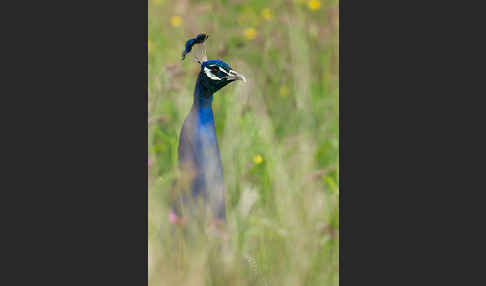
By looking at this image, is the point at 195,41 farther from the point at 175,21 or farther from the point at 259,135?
the point at 259,135

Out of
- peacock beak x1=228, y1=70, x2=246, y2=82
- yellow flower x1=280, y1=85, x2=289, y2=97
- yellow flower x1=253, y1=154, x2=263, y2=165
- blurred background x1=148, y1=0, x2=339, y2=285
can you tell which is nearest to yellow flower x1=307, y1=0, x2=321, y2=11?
blurred background x1=148, y1=0, x2=339, y2=285

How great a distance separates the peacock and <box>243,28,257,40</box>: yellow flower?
1.08ft

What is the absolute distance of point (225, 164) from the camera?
291 inches

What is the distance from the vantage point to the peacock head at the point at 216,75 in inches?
291

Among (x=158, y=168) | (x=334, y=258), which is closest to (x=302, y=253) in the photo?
(x=334, y=258)

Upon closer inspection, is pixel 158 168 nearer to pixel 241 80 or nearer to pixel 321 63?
pixel 241 80

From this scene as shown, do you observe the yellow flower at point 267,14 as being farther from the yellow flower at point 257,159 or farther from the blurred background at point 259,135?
the yellow flower at point 257,159

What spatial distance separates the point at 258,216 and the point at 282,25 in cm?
145

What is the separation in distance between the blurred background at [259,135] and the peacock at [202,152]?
0.17ft

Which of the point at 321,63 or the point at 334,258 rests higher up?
the point at 321,63

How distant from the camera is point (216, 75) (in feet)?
24.4

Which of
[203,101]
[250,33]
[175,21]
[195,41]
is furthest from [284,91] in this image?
[175,21]

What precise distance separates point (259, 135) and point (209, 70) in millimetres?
605

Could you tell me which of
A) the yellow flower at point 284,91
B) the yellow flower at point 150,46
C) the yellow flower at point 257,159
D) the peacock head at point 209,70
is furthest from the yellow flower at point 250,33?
the yellow flower at point 257,159
